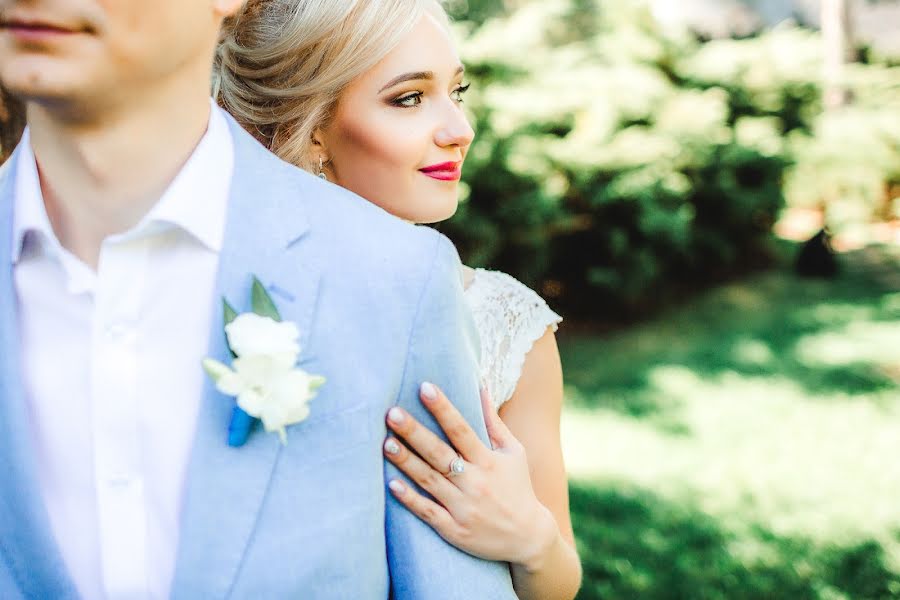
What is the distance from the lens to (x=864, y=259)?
9578 millimetres

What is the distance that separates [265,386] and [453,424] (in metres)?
0.41

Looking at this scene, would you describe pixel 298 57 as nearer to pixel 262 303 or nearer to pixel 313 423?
pixel 262 303

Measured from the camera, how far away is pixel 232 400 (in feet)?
4.78

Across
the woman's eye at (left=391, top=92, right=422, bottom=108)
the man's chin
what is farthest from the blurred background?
the man's chin

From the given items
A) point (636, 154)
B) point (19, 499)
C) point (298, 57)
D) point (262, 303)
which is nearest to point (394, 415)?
point (262, 303)

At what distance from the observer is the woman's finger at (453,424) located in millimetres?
1599

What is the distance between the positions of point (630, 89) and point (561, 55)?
85 centimetres

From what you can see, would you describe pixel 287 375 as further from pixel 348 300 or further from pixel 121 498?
pixel 121 498

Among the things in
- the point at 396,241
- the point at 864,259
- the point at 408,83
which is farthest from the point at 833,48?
the point at 396,241

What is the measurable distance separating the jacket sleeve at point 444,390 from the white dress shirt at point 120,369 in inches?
13.8

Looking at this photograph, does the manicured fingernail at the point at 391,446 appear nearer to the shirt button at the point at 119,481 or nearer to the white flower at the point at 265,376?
the white flower at the point at 265,376

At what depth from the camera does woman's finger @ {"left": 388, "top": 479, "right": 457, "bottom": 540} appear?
→ 1.62 meters

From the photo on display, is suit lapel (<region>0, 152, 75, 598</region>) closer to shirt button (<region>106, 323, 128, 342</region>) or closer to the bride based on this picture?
shirt button (<region>106, 323, 128, 342</region>)

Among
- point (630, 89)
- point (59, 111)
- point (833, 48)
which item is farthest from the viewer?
point (833, 48)
